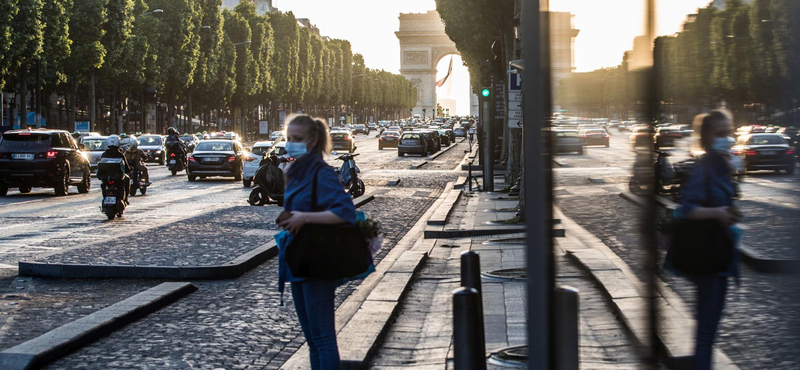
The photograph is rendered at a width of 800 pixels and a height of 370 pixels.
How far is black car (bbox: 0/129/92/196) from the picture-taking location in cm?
2491

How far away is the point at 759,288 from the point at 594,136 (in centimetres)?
82

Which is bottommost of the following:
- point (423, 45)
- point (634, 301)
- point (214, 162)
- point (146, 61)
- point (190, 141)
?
point (214, 162)

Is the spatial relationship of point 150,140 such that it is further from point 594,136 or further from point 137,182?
point 594,136

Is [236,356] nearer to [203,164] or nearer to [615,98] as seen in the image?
[615,98]

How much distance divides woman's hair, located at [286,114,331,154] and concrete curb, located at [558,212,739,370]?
82.1 inches

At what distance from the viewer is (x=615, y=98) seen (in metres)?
2.80

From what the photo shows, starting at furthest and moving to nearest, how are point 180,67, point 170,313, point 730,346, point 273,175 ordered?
point 180,67 < point 273,175 < point 170,313 < point 730,346

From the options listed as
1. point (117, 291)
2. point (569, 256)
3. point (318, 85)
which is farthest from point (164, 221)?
point (318, 85)

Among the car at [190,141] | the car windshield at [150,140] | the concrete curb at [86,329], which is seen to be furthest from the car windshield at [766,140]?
the car at [190,141]

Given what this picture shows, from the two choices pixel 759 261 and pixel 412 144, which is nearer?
pixel 759 261

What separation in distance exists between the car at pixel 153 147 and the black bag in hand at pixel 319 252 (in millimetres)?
41887

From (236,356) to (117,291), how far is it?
3170mm

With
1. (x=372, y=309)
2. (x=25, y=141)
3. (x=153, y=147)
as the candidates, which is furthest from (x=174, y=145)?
(x=372, y=309)

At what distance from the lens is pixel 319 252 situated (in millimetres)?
4750
